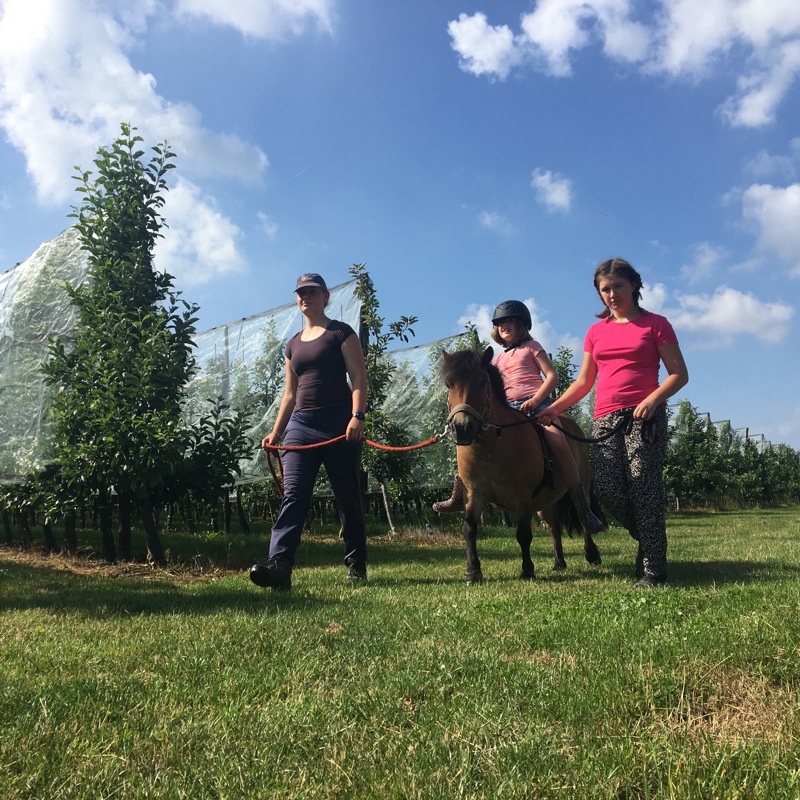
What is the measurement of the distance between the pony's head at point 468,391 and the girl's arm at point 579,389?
1.72 feet

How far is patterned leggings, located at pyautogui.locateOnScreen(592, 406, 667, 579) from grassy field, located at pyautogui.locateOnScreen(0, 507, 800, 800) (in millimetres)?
565

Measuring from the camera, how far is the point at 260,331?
1563 cm

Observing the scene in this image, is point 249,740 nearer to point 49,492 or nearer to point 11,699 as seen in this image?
point 11,699

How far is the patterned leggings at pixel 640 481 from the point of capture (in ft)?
16.8

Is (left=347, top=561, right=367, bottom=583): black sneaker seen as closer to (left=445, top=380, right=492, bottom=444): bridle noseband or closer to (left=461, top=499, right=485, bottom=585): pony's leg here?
(left=461, top=499, right=485, bottom=585): pony's leg

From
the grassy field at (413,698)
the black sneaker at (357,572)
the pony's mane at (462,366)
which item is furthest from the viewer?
the black sneaker at (357,572)

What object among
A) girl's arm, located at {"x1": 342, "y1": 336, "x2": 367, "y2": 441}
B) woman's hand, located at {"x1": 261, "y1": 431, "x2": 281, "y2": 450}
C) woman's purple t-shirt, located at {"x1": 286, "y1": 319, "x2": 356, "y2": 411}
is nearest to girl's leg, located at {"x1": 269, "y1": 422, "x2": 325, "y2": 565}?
woman's hand, located at {"x1": 261, "y1": 431, "x2": 281, "y2": 450}

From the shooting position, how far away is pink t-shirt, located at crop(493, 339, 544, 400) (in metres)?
6.57

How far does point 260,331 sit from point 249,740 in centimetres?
1412

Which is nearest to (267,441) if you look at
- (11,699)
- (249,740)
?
(11,699)

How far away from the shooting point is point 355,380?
5.80m

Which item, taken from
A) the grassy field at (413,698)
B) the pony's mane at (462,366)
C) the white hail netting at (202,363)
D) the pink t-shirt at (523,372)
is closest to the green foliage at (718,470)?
the white hail netting at (202,363)

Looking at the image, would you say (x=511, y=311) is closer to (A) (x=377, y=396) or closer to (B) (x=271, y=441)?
(B) (x=271, y=441)

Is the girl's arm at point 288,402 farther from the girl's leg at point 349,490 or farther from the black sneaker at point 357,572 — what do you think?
the black sneaker at point 357,572
